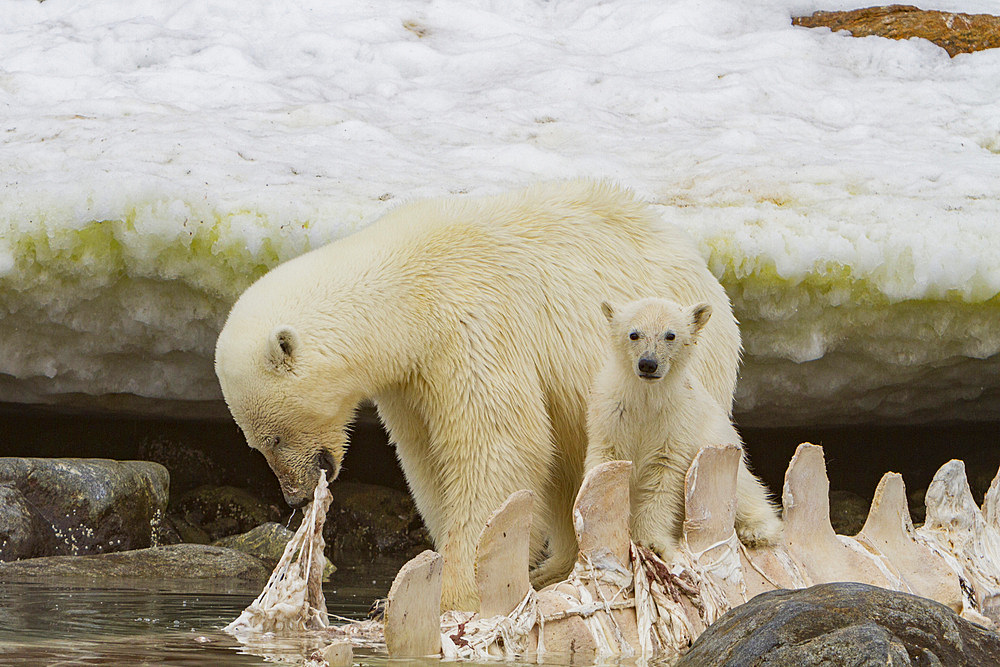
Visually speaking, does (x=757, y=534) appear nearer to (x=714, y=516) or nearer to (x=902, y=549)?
(x=714, y=516)

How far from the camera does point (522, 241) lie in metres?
4.98

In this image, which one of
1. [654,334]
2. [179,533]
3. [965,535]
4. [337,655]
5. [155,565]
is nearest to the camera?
[337,655]

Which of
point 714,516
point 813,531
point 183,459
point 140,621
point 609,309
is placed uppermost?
point 609,309

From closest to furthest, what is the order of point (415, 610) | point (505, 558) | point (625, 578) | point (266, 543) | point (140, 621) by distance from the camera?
point (415, 610) → point (505, 558) → point (625, 578) → point (140, 621) → point (266, 543)

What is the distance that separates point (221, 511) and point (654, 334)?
524cm

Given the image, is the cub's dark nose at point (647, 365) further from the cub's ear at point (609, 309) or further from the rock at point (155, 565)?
the rock at point (155, 565)

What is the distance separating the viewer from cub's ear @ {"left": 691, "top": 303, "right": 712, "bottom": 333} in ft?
14.3

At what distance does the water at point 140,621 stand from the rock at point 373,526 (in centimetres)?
172

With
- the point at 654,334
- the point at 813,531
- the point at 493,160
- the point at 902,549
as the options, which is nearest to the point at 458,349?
the point at 654,334

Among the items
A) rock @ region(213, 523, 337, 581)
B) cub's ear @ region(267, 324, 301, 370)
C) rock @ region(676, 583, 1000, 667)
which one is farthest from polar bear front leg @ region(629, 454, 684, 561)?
rock @ region(213, 523, 337, 581)

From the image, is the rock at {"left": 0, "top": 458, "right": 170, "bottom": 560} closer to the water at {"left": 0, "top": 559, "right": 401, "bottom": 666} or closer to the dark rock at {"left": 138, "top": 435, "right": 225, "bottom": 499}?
the water at {"left": 0, "top": 559, "right": 401, "bottom": 666}

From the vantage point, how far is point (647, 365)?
13.3 feet

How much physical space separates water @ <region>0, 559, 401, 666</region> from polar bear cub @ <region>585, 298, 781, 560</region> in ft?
4.20

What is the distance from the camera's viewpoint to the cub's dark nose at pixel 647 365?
13.3ft
